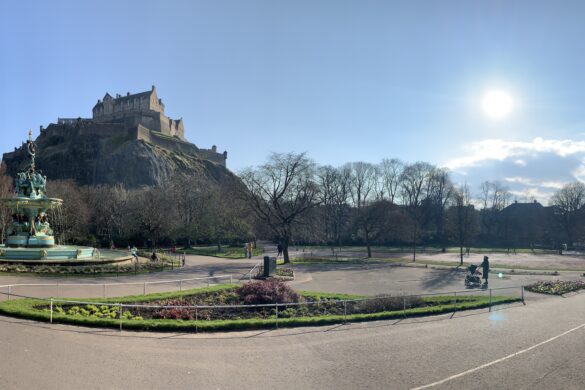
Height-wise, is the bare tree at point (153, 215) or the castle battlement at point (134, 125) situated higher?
the castle battlement at point (134, 125)

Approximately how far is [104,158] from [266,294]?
285 feet

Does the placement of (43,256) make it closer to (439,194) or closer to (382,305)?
(382,305)

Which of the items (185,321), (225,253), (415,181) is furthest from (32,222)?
(415,181)

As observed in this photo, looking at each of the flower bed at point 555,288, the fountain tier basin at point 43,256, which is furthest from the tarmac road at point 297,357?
the fountain tier basin at point 43,256

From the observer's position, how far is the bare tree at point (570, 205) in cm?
7775

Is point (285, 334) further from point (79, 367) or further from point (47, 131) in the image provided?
point (47, 131)

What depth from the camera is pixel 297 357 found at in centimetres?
960

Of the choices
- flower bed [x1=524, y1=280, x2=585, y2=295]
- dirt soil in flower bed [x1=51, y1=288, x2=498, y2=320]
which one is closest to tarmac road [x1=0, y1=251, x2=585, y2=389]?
dirt soil in flower bed [x1=51, y1=288, x2=498, y2=320]

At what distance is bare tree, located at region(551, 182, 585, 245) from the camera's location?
7775 cm

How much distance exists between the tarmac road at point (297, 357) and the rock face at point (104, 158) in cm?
7239

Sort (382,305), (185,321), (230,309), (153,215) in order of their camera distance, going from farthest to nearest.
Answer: (153,215) < (382,305) < (230,309) < (185,321)

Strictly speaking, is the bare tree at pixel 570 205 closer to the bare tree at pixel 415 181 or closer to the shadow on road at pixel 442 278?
the bare tree at pixel 415 181

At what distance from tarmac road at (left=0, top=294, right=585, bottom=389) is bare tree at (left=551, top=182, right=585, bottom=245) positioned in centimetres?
7858

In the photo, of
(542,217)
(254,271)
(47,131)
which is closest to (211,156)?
(47,131)
